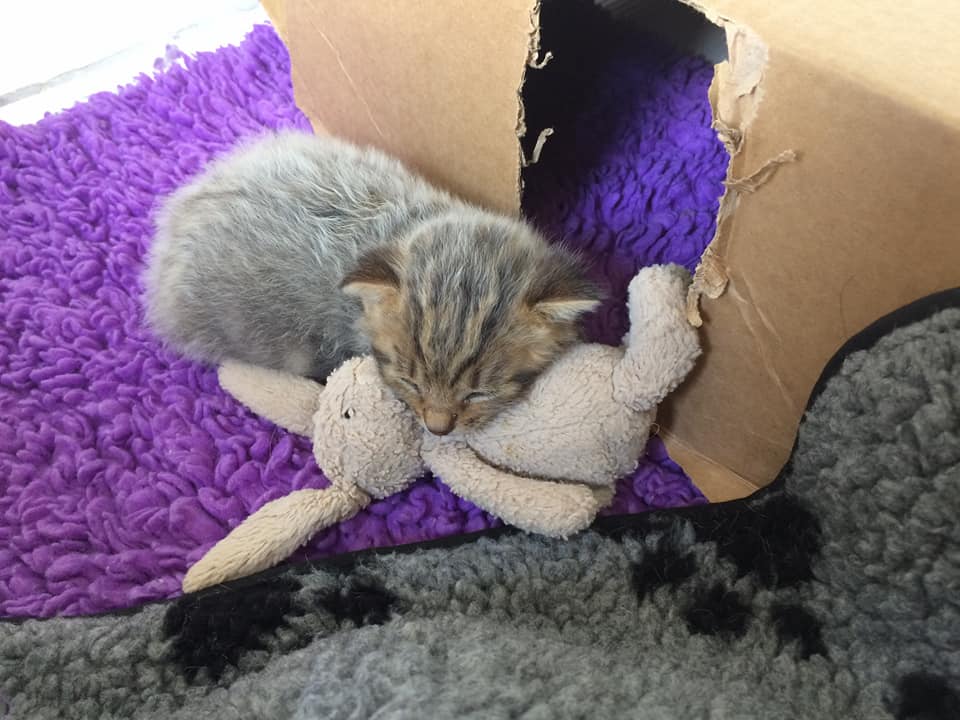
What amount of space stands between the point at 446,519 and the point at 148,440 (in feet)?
1.80

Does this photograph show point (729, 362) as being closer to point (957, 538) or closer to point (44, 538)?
point (957, 538)

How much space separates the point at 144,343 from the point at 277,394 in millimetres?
354

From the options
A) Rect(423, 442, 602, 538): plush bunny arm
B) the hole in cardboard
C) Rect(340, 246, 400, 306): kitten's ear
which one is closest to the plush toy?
Rect(423, 442, 602, 538): plush bunny arm

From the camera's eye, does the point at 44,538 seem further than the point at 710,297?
Yes

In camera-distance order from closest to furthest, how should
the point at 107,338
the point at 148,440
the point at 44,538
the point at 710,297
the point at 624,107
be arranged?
1. the point at 710,297
2. the point at 44,538
3. the point at 148,440
4. the point at 107,338
5. the point at 624,107

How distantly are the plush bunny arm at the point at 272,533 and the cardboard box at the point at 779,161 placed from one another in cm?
57

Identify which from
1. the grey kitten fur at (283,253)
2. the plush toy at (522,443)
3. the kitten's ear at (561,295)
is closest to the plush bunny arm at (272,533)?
the plush toy at (522,443)

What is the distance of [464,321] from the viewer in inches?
46.1

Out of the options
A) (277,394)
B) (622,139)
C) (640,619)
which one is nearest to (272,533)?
(277,394)

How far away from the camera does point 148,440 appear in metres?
1.42

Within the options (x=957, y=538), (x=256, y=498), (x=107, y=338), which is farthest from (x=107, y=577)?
(x=957, y=538)

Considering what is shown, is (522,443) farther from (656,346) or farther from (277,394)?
(277,394)

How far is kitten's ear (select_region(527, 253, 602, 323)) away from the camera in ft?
3.77

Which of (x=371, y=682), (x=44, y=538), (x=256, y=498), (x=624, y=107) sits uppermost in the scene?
(x=624, y=107)
